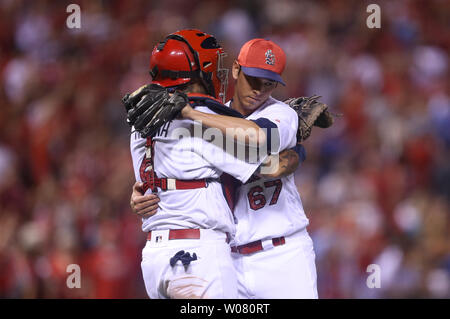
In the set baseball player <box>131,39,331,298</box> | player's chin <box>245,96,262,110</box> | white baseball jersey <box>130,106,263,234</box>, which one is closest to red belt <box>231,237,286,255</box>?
baseball player <box>131,39,331,298</box>

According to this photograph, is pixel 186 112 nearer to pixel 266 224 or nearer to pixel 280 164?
pixel 280 164

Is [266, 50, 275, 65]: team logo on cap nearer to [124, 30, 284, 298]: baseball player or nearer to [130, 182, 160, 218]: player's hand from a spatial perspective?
[124, 30, 284, 298]: baseball player

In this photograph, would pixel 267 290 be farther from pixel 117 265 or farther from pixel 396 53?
pixel 396 53

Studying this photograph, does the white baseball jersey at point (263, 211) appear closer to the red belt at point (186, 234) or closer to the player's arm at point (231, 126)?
the player's arm at point (231, 126)

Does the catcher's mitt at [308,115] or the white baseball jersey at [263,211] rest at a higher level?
the catcher's mitt at [308,115]

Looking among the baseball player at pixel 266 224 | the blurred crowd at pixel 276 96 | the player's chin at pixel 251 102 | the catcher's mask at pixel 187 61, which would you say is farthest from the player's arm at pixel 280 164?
the blurred crowd at pixel 276 96

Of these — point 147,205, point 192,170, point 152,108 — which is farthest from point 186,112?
point 147,205
